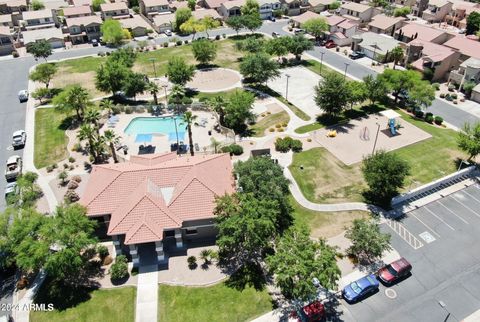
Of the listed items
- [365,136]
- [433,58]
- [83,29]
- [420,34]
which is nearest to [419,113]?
[365,136]

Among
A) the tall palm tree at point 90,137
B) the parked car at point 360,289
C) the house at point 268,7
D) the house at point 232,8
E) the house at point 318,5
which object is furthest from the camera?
the house at point 318,5

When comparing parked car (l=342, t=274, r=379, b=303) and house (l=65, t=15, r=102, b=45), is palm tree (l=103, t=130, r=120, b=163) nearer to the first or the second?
parked car (l=342, t=274, r=379, b=303)

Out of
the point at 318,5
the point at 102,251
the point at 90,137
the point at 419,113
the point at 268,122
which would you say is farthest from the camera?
the point at 318,5

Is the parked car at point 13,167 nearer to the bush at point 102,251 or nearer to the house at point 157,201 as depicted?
the house at point 157,201

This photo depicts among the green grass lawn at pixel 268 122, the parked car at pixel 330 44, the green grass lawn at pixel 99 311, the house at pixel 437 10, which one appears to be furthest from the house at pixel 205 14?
the green grass lawn at pixel 99 311

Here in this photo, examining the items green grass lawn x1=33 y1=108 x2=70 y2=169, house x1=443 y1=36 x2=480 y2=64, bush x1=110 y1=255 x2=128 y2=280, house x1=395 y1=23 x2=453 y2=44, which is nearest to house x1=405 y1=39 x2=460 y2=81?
house x1=443 y1=36 x2=480 y2=64

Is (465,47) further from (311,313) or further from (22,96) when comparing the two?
(22,96)
